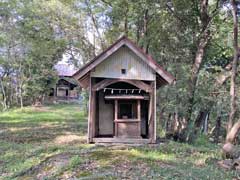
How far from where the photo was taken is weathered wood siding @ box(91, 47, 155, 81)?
11047mm

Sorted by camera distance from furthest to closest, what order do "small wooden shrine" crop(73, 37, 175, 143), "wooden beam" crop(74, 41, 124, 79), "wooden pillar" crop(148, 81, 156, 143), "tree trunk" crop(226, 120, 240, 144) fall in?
"wooden pillar" crop(148, 81, 156, 143) → "small wooden shrine" crop(73, 37, 175, 143) → "wooden beam" crop(74, 41, 124, 79) → "tree trunk" crop(226, 120, 240, 144)

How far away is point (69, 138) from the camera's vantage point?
12859 millimetres

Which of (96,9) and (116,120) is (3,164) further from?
(96,9)

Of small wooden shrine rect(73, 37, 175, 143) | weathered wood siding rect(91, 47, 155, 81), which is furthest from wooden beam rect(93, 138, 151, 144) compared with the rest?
weathered wood siding rect(91, 47, 155, 81)

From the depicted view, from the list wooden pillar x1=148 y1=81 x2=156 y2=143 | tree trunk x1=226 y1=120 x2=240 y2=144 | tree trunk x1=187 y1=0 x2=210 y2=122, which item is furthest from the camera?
tree trunk x1=187 y1=0 x2=210 y2=122

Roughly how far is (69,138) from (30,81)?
69.1ft

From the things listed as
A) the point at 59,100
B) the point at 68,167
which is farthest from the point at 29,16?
the point at 59,100

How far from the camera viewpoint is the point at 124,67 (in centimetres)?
1115

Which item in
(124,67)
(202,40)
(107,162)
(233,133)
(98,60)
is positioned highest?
(202,40)

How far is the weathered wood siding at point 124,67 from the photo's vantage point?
11.0m

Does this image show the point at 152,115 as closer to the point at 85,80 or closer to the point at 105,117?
the point at 105,117

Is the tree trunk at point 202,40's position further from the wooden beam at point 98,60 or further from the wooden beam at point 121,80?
the wooden beam at point 98,60

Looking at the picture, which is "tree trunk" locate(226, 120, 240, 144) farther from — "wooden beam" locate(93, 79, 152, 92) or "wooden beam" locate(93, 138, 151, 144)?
"wooden beam" locate(93, 79, 152, 92)

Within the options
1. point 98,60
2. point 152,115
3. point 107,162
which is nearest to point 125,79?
point 98,60
